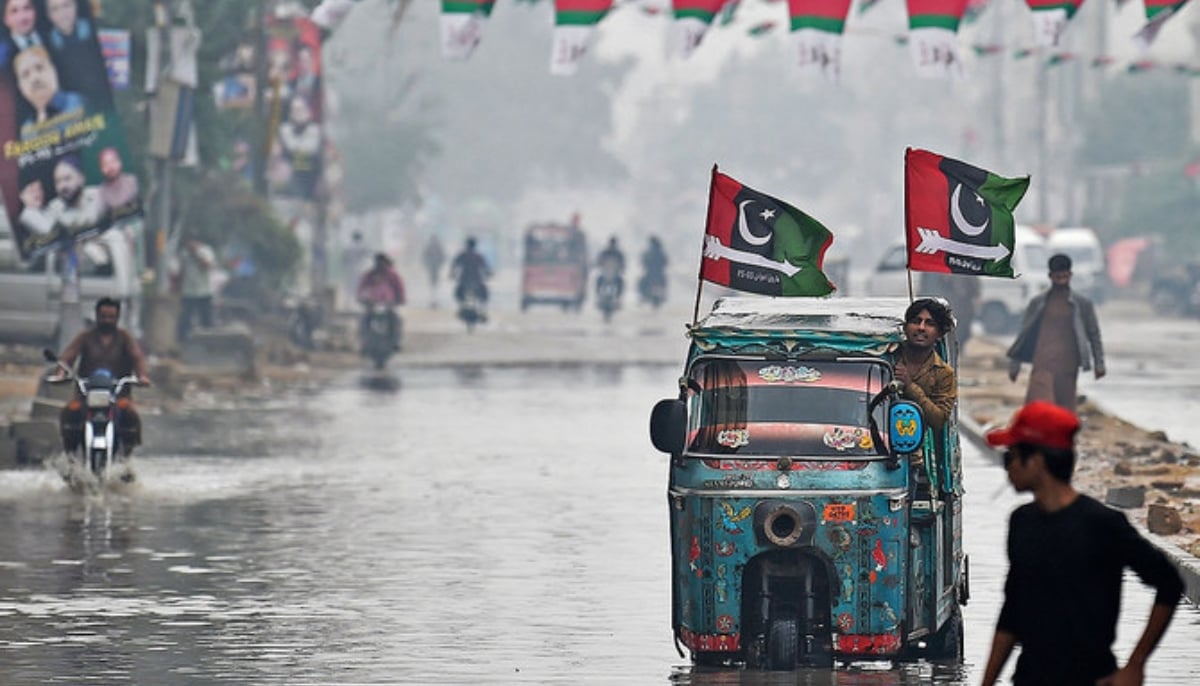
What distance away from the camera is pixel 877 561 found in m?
11.5

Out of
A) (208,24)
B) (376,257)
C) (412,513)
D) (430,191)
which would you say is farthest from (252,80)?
(430,191)

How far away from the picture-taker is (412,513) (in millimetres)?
19406

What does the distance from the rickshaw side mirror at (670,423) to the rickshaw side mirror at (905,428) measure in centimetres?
82

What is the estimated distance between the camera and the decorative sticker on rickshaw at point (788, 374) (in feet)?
39.1

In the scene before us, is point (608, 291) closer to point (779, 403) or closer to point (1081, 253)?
point (1081, 253)

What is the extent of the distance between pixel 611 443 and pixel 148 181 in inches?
675

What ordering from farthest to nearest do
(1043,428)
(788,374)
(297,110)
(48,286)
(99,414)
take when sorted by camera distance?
(297,110)
(48,286)
(99,414)
(788,374)
(1043,428)

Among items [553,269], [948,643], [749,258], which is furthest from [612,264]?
[948,643]

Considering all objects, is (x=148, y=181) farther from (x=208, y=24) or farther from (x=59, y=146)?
(x=59, y=146)

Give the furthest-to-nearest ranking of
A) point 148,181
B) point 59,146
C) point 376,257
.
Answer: point 148,181
point 376,257
point 59,146

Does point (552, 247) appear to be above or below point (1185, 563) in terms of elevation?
above

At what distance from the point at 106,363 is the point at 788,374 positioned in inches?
378

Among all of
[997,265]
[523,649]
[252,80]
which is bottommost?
[523,649]

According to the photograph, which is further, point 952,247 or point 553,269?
point 553,269
